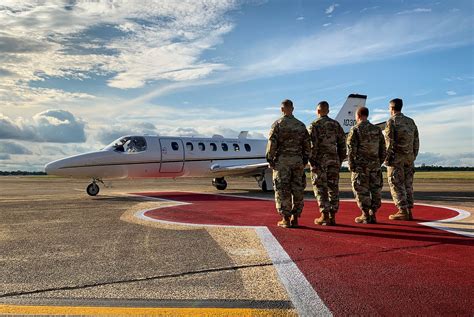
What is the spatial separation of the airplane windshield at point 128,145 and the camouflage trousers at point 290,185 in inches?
449

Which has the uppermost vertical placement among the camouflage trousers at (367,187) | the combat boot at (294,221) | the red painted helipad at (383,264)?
the camouflage trousers at (367,187)

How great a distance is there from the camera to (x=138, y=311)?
10.9ft

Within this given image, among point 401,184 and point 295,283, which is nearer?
point 295,283

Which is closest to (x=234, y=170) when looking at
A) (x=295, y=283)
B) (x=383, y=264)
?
(x=383, y=264)

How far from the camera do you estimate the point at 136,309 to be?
3.37m

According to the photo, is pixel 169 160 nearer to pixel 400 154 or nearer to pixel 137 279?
pixel 400 154

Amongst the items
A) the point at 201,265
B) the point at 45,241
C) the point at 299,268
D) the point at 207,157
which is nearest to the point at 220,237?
the point at 201,265

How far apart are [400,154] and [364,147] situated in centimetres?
117

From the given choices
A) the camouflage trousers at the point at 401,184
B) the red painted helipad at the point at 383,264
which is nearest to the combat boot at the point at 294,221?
the red painted helipad at the point at 383,264

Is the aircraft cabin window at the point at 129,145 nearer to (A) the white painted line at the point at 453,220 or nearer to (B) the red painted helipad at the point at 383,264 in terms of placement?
(B) the red painted helipad at the point at 383,264

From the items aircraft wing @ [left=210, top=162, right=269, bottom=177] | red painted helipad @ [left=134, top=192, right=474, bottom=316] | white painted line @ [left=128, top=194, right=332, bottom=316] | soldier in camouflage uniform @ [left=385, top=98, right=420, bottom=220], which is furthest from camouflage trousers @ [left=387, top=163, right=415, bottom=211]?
aircraft wing @ [left=210, top=162, right=269, bottom=177]

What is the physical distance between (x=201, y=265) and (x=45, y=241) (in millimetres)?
3070

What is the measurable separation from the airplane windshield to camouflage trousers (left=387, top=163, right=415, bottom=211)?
38.9ft

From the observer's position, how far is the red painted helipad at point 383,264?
11.5ft
